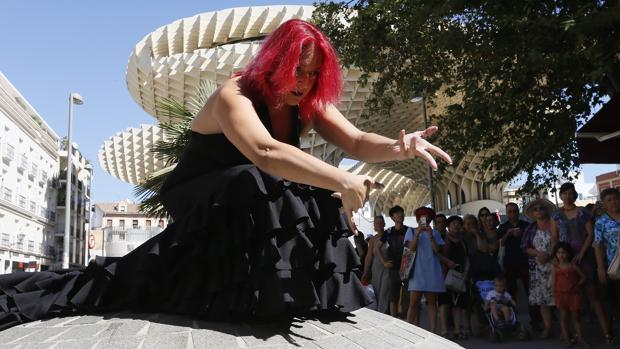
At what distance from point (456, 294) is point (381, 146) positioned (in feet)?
19.8

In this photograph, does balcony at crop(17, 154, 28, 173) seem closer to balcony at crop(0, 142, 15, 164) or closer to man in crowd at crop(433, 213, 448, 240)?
balcony at crop(0, 142, 15, 164)

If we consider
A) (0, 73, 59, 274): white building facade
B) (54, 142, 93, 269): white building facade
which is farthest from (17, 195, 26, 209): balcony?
(54, 142, 93, 269): white building facade

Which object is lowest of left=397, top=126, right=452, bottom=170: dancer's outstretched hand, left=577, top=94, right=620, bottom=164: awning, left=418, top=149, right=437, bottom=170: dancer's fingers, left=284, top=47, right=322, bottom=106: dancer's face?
left=418, top=149, right=437, bottom=170: dancer's fingers

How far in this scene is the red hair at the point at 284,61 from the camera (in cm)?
187

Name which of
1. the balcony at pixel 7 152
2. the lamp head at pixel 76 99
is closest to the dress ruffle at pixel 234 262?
the lamp head at pixel 76 99

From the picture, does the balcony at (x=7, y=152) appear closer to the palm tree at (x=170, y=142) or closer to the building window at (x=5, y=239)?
the building window at (x=5, y=239)

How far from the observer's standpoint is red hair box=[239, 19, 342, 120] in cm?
187

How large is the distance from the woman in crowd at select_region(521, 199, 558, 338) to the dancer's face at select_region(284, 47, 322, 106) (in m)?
5.70

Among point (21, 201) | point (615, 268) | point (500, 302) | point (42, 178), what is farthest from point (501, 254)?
point (42, 178)

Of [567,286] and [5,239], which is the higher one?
[5,239]

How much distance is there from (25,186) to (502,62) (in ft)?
133

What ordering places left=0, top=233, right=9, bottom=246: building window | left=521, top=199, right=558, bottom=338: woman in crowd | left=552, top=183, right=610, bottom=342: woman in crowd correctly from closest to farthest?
left=552, top=183, right=610, bottom=342: woman in crowd
left=521, top=199, right=558, bottom=338: woman in crowd
left=0, top=233, right=9, bottom=246: building window

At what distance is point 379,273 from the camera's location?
823 cm

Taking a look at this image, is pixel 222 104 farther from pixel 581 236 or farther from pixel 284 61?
pixel 581 236
